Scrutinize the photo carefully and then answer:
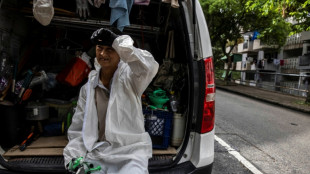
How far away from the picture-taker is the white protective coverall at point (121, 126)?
1.59 m

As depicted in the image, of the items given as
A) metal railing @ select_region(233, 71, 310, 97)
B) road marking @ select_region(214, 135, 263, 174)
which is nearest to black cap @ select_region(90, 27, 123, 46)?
road marking @ select_region(214, 135, 263, 174)

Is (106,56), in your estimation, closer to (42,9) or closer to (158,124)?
(42,9)

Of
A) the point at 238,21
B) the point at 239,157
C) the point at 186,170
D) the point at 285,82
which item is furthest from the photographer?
the point at 238,21

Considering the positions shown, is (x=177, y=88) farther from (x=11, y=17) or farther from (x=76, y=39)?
(x=11, y=17)

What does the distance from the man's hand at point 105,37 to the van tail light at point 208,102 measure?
2.58 feet

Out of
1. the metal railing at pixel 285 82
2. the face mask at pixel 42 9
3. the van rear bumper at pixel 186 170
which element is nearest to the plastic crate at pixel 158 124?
the van rear bumper at pixel 186 170

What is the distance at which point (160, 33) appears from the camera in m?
3.51

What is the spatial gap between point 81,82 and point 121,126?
6.34ft

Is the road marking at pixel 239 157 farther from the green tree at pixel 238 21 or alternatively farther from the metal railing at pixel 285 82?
the green tree at pixel 238 21

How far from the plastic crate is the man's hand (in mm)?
1087

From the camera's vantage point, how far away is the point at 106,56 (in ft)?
5.83

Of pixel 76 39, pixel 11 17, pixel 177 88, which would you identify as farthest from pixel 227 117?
pixel 11 17

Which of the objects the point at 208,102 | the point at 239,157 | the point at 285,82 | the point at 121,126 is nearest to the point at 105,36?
the point at 121,126

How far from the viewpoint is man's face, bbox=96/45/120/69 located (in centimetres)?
177
